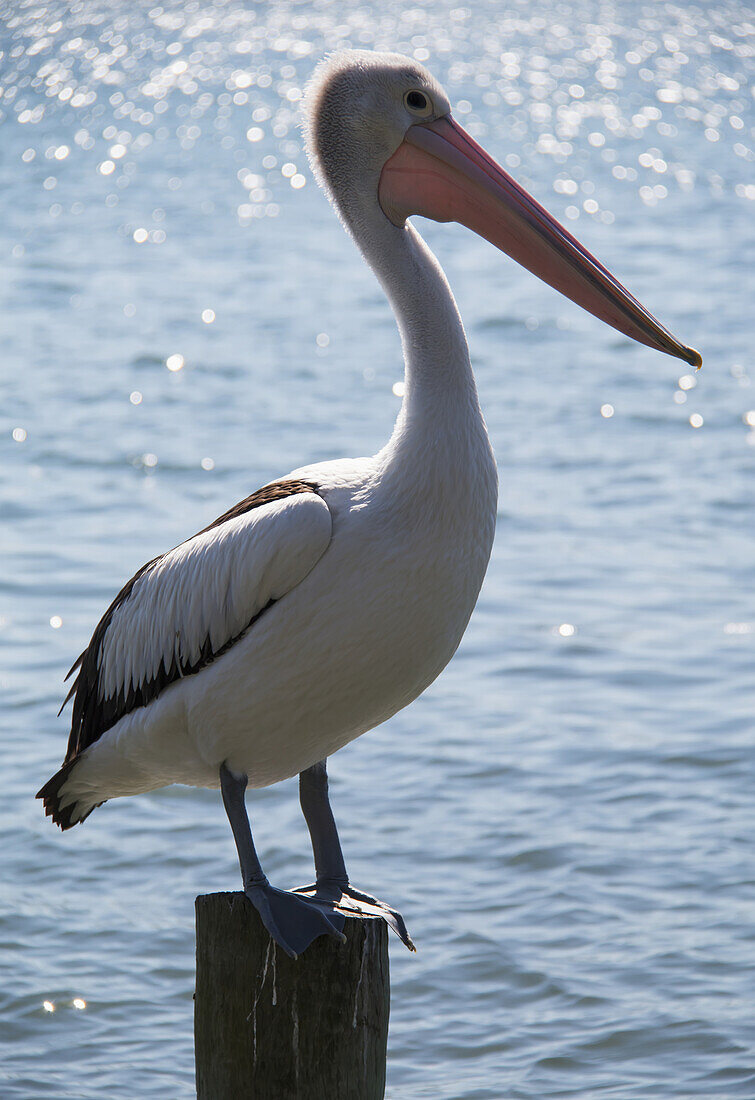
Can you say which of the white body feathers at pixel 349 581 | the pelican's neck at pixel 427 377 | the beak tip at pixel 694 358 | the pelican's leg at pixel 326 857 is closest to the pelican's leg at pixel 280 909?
the white body feathers at pixel 349 581

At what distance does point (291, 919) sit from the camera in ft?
9.48

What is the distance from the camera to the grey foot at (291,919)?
2.86 metres

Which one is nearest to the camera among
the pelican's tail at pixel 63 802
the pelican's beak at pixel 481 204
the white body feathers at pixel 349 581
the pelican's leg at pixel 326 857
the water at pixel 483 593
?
→ the white body feathers at pixel 349 581

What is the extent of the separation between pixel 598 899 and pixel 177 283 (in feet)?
36.1

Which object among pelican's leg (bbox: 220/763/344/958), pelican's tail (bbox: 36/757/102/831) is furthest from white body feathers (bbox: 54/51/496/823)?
pelican's tail (bbox: 36/757/102/831)

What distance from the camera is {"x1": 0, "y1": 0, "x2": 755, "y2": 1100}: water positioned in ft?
16.5

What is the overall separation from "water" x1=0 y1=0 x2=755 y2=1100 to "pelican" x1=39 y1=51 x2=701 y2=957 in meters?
1.95

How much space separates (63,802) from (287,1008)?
2.57 ft

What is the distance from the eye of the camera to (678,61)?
24.4 metres

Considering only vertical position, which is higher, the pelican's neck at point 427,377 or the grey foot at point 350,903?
the pelican's neck at point 427,377

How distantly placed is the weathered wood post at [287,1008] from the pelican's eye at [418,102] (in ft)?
5.14

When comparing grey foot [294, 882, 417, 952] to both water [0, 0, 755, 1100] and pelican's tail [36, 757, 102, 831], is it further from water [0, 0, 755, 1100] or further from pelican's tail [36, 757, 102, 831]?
water [0, 0, 755, 1100]

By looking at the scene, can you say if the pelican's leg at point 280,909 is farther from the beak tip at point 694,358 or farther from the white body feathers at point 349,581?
the beak tip at point 694,358

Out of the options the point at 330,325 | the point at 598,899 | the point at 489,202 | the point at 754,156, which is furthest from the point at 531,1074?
the point at 754,156
